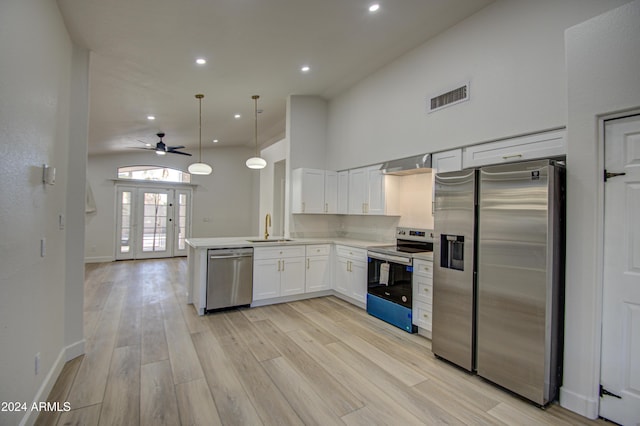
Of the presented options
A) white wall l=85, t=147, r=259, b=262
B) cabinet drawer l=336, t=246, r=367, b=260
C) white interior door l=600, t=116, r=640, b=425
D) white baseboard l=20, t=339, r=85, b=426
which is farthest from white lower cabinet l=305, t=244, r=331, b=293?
white wall l=85, t=147, r=259, b=262

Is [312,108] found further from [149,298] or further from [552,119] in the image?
[149,298]

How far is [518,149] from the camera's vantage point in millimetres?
2760

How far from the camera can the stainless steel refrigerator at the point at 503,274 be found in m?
2.15

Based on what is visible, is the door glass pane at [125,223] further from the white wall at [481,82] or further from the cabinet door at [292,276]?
the white wall at [481,82]

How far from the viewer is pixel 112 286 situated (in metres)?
5.40

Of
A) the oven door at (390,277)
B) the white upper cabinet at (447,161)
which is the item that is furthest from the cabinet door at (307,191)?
the white upper cabinet at (447,161)

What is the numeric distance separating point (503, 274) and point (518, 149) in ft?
3.98

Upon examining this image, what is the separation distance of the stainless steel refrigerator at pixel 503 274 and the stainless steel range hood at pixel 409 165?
0.84 m

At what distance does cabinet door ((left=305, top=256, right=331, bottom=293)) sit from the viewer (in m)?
4.68

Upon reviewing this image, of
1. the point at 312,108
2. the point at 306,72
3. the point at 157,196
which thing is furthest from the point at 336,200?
the point at 157,196

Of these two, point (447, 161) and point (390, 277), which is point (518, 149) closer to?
point (447, 161)

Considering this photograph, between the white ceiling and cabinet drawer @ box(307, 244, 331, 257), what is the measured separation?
2.58 metres

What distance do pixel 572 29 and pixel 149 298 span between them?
5875 mm

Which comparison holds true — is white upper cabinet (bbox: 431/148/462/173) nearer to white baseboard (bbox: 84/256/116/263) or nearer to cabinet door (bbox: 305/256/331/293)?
cabinet door (bbox: 305/256/331/293)
